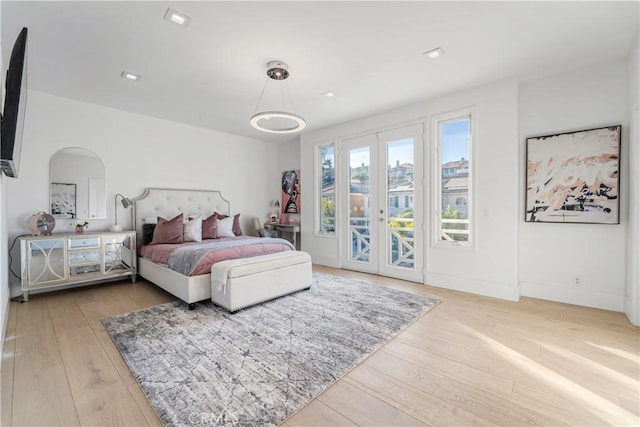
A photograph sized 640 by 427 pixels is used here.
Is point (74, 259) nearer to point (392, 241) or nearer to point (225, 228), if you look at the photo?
point (225, 228)

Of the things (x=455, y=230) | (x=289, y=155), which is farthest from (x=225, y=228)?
(x=455, y=230)

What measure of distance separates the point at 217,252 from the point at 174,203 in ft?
6.99

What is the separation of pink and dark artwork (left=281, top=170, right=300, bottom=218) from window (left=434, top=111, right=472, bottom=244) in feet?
9.73

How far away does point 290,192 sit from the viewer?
238 inches

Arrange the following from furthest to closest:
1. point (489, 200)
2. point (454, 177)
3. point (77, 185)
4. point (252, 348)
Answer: point (77, 185) → point (454, 177) → point (489, 200) → point (252, 348)

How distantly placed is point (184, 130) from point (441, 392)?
5148 mm

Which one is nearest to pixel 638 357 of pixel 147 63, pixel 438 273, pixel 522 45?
pixel 438 273

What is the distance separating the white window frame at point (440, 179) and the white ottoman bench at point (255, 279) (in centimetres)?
194

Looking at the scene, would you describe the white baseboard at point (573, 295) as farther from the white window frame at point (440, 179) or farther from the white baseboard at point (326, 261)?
the white baseboard at point (326, 261)

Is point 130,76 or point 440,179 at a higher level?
point 130,76

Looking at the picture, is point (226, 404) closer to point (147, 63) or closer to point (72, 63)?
point (147, 63)

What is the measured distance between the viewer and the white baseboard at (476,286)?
10.7 feet

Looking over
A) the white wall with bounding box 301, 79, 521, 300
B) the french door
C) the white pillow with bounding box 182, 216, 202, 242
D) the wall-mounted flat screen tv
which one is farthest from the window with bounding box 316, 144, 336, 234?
the wall-mounted flat screen tv

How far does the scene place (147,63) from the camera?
9.30ft
